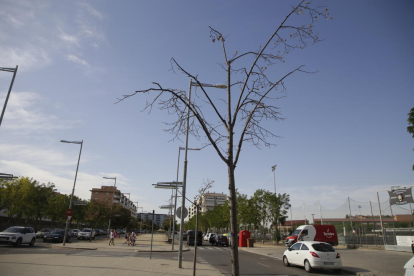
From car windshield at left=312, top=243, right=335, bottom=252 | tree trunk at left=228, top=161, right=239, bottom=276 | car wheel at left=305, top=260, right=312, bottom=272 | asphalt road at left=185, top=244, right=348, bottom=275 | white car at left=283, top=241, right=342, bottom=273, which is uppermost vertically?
tree trunk at left=228, top=161, right=239, bottom=276

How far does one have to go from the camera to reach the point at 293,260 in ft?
51.0

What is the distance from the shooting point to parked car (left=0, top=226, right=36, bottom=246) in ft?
72.9

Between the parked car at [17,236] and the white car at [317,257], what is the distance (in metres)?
22.0

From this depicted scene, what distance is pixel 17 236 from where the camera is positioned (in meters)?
22.5

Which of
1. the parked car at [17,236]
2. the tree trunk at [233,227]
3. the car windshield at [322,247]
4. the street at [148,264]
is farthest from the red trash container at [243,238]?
the tree trunk at [233,227]

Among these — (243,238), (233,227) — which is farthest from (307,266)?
(243,238)

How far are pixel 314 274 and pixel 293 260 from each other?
7.53 feet

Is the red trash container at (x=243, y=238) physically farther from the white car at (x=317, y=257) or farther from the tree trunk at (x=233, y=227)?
the tree trunk at (x=233, y=227)

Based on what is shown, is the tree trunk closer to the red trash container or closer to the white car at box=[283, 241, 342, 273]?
the white car at box=[283, 241, 342, 273]

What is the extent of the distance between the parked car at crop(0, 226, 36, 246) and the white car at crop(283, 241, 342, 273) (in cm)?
2203

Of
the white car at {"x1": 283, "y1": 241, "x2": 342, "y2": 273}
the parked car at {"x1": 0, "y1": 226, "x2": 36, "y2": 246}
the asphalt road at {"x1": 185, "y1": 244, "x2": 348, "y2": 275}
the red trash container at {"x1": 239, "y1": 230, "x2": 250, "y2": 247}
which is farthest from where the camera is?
the red trash container at {"x1": 239, "y1": 230, "x2": 250, "y2": 247}

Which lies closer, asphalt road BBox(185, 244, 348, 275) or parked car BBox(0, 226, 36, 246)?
asphalt road BBox(185, 244, 348, 275)

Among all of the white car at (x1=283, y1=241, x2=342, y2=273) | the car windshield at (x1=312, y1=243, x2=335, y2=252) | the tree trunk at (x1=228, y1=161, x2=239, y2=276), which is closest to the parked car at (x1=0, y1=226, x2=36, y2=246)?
the white car at (x1=283, y1=241, x2=342, y2=273)

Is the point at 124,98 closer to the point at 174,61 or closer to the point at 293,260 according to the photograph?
the point at 174,61
